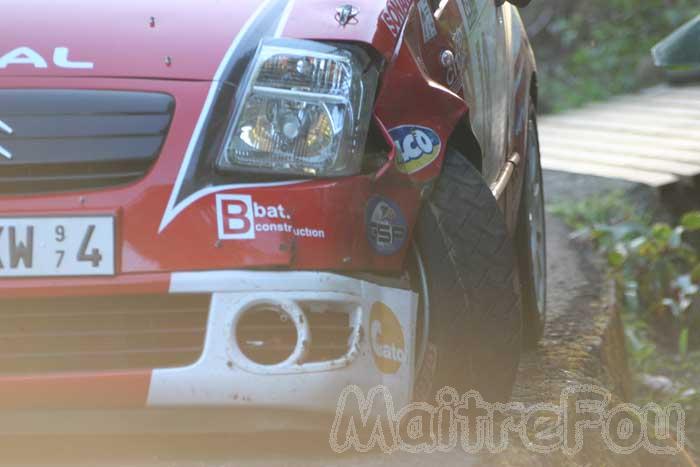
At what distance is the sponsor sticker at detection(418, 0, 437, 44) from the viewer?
365cm

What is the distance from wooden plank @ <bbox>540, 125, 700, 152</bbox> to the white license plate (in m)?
5.54

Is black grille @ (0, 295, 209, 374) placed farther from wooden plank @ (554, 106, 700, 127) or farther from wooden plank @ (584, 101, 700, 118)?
wooden plank @ (584, 101, 700, 118)

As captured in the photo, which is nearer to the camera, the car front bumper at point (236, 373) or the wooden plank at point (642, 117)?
the car front bumper at point (236, 373)

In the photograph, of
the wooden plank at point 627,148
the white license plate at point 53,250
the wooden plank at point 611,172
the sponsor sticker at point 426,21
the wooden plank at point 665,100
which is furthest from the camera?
the wooden plank at point 665,100

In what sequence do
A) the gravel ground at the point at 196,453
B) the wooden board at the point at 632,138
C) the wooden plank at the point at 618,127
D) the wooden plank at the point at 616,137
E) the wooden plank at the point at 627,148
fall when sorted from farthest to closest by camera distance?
the wooden plank at the point at 618,127 < the wooden plank at the point at 616,137 < the wooden plank at the point at 627,148 < the wooden board at the point at 632,138 < the gravel ground at the point at 196,453

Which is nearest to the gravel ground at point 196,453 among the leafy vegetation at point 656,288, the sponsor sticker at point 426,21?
the sponsor sticker at point 426,21

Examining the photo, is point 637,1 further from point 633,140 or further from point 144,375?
point 144,375

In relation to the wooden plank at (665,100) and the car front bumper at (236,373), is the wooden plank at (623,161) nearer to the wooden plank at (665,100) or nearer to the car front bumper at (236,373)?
the wooden plank at (665,100)

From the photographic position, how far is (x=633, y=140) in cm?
861

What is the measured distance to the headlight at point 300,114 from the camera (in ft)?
10.6

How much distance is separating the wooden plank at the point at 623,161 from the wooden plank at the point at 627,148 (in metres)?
0.06

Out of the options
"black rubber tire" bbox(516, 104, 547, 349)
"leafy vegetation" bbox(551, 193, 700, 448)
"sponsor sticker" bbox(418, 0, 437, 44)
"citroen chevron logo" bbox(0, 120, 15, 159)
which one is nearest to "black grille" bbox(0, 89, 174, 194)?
"citroen chevron logo" bbox(0, 120, 15, 159)

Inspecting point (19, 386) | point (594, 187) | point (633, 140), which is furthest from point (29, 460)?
point (633, 140)

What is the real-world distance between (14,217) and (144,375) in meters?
0.42
